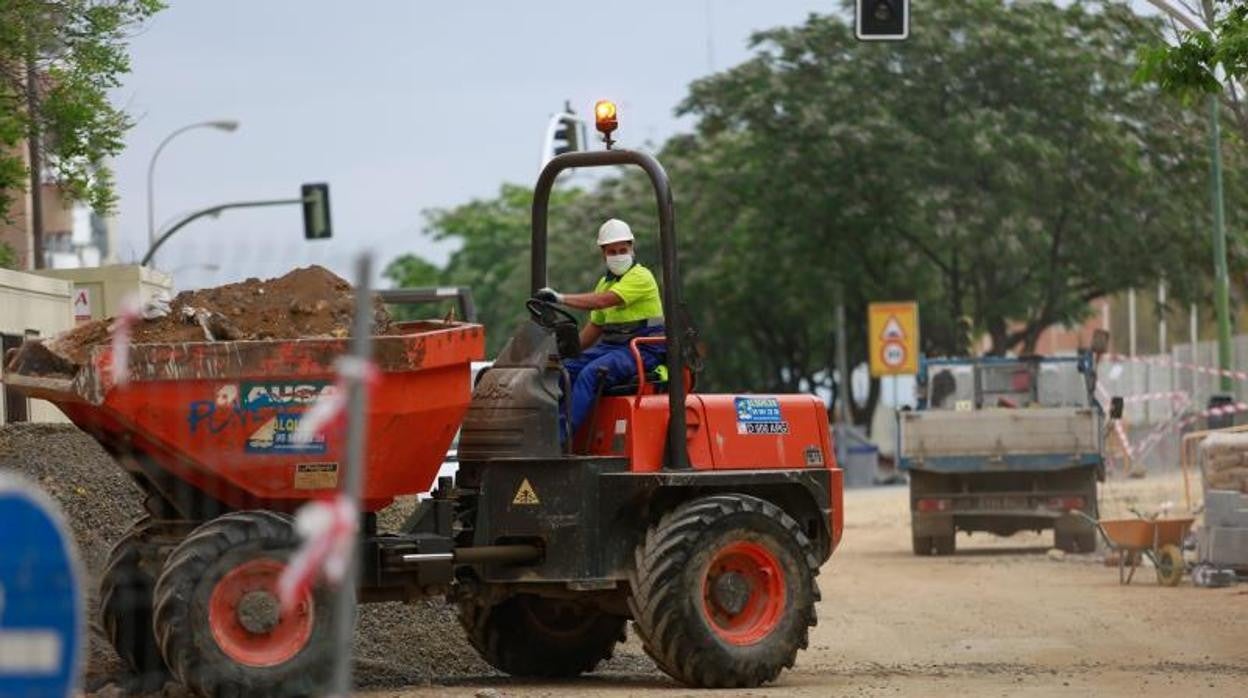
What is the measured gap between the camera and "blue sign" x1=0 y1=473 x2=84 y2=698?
18.2ft

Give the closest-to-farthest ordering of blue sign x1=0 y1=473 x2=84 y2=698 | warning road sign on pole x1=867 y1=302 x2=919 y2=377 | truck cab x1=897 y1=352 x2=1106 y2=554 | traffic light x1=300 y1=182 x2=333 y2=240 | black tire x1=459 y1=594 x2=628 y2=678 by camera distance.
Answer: blue sign x1=0 y1=473 x2=84 y2=698, black tire x1=459 y1=594 x2=628 y2=678, truck cab x1=897 y1=352 x2=1106 y2=554, traffic light x1=300 y1=182 x2=333 y2=240, warning road sign on pole x1=867 y1=302 x2=919 y2=377

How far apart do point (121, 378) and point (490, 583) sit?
2.69m

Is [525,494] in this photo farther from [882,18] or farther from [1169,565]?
[1169,565]

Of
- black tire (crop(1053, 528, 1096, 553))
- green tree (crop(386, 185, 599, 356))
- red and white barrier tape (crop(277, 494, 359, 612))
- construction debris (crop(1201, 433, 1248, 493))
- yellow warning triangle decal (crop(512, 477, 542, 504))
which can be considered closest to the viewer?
red and white barrier tape (crop(277, 494, 359, 612))

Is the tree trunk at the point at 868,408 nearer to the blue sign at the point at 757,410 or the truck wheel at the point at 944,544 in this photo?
the truck wheel at the point at 944,544

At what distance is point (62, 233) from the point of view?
269 ft

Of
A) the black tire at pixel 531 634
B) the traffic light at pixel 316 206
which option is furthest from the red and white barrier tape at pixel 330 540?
the traffic light at pixel 316 206

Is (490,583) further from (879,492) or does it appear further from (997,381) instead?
(879,492)

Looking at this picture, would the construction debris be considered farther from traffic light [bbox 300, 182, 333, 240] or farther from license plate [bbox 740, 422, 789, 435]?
traffic light [bbox 300, 182, 333, 240]

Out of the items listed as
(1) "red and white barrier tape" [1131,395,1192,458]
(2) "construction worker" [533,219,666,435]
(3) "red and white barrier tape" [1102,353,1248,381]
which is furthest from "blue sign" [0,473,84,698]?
(1) "red and white barrier tape" [1131,395,1192,458]

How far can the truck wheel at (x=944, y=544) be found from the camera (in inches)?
1232

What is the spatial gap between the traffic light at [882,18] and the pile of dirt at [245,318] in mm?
9669

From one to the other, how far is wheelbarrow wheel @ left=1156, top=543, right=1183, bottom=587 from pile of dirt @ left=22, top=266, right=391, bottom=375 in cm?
1339

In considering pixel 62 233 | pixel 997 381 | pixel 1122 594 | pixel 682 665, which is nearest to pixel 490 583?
pixel 682 665
